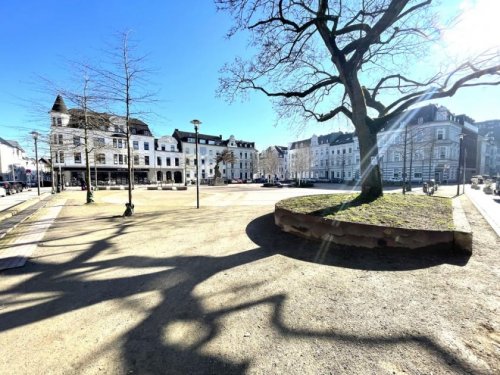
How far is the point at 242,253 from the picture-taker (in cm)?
537

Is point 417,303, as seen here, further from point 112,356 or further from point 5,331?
point 5,331

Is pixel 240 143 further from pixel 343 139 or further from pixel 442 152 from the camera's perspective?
pixel 442 152

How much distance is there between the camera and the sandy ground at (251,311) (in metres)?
2.25

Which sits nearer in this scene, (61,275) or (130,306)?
(130,306)

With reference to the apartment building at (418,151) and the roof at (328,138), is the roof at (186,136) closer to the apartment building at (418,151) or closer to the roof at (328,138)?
the apartment building at (418,151)

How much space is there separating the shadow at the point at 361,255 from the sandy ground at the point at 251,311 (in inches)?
1.5

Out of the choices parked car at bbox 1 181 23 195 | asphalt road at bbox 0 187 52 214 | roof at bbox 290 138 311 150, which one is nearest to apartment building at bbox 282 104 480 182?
roof at bbox 290 138 311 150

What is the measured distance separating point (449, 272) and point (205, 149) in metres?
64.4

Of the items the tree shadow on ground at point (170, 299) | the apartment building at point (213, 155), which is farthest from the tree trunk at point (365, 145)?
the apartment building at point (213, 155)

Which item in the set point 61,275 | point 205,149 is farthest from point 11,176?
point 61,275

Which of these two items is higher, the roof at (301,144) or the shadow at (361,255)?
the roof at (301,144)

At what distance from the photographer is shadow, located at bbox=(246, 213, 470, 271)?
4.43m

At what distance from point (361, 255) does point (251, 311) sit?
2.99 m

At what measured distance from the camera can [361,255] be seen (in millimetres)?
4918
